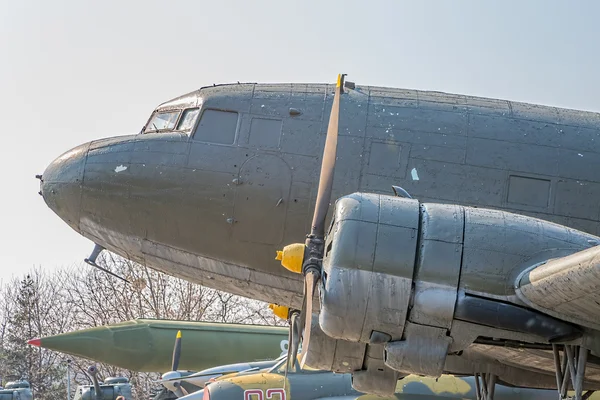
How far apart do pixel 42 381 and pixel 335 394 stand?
125 feet

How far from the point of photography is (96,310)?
43438 millimetres

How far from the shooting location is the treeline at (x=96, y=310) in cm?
4053

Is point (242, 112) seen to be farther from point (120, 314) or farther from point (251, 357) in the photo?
point (120, 314)

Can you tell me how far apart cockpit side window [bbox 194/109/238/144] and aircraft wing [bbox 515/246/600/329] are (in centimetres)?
441

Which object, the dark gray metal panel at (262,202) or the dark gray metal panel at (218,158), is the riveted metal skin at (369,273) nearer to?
the dark gray metal panel at (262,202)

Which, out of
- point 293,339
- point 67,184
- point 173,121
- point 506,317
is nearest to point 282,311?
point 293,339

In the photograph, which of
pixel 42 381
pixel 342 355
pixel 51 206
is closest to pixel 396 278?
pixel 342 355

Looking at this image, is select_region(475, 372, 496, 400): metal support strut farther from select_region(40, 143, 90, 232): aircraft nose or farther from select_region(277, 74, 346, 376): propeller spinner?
select_region(40, 143, 90, 232): aircraft nose

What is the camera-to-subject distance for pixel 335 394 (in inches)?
484

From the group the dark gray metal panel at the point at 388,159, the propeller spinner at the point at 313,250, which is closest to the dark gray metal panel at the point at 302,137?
the dark gray metal panel at the point at 388,159

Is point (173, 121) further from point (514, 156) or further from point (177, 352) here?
point (177, 352)

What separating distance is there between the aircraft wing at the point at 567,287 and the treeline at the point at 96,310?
31.1 meters

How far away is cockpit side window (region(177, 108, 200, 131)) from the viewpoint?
34.4ft

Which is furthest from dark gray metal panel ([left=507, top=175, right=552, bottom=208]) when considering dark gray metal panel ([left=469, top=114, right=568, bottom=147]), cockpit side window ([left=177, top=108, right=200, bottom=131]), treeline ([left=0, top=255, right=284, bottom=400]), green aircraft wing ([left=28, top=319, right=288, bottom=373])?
treeline ([left=0, top=255, right=284, bottom=400])
